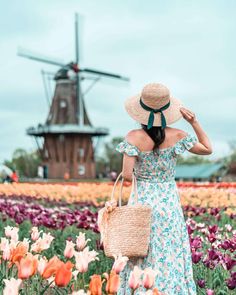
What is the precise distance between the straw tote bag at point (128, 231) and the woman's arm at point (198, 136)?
518mm

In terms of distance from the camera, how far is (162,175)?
3973 mm

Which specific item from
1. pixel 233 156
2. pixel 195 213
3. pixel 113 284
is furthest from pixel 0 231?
pixel 233 156

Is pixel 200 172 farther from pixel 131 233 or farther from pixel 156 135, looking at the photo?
pixel 131 233

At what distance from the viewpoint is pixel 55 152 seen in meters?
39.9

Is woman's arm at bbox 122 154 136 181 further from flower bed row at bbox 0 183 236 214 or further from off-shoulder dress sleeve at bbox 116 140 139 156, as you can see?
flower bed row at bbox 0 183 236 214

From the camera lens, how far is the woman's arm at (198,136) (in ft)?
12.8

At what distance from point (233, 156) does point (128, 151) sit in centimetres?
5637

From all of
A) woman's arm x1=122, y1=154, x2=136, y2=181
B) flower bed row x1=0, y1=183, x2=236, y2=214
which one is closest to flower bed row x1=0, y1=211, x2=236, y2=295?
woman's arm x1=122, y1=154, x2=136, y2=181

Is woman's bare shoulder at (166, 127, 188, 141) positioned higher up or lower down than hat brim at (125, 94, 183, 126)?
lower down

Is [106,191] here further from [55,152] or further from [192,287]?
[55,152]

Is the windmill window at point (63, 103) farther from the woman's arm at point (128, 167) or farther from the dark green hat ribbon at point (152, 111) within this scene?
the woman's arm at point (128, 167)

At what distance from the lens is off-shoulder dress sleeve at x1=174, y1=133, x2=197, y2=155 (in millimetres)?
3893

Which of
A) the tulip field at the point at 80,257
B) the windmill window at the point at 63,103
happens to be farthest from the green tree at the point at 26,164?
the tulip field at the point at 80,257

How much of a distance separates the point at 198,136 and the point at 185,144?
140 mm
